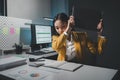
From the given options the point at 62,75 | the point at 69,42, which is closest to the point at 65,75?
the point at 62,75

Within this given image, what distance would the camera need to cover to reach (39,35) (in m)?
2.42

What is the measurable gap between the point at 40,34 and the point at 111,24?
69.7 inches

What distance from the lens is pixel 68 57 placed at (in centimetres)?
198

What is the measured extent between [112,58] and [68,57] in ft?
5.99

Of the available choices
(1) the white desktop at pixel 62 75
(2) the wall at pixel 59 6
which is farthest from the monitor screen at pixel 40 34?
(1) the white desktop at pixel 62 75

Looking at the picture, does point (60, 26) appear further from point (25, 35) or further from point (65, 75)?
point (65, 75)

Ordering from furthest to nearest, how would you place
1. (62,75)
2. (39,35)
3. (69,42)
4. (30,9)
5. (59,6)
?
(59,6) < (30,9) < (39,35) < (69,42) < (62,75)

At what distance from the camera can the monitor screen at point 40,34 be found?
2307 millimetres

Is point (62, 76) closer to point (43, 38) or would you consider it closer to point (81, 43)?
point (81, 43)

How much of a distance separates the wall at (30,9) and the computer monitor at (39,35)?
47cm

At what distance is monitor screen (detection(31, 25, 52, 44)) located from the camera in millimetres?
2307

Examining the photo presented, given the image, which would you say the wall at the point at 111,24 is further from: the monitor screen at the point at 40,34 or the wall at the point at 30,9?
the monitor screen at the point at 40,34

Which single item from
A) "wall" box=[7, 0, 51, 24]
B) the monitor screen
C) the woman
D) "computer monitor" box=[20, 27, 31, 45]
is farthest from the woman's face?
"wall" box=[7, 0, 51, 24]

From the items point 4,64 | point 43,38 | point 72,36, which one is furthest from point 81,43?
point 4,64
